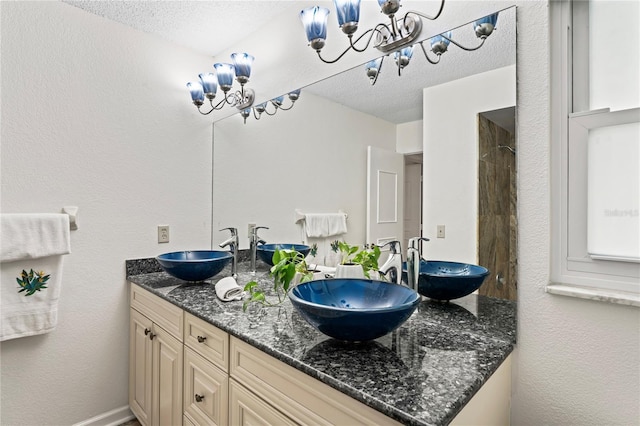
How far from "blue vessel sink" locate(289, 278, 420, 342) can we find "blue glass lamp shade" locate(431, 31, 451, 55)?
88 centimetres

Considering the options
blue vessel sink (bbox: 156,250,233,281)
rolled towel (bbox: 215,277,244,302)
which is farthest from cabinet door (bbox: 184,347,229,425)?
blue vessel sink (bbox: 156,250,233,281)

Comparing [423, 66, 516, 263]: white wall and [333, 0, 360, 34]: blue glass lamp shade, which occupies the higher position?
[333, 0, 360, 34]: blue glass lamp shade

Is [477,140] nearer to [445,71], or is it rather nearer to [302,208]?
[445,71]

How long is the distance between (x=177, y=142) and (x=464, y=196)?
1807 mm

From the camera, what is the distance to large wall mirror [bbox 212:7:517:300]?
43.6 inches

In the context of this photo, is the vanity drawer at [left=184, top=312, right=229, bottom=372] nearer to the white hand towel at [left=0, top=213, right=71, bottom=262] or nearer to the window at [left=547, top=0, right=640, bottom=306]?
the white hand towel at [left=0, top=213, right=71, bottom=262]

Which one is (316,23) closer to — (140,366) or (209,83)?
(209,83)

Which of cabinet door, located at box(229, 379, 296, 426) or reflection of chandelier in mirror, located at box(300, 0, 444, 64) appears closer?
cabinet door, located at box(229, 379, 296, 426)

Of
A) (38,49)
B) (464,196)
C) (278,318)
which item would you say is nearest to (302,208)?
(278,318)

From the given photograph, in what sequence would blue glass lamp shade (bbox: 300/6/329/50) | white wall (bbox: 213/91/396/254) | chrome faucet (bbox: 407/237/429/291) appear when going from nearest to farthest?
1. chrome faucet (bbox: 407/237/429/291)
2. blue glass lamp shade (bbox: 300/6/329/50)
3. white wall (bbox: 213/91/396/254)

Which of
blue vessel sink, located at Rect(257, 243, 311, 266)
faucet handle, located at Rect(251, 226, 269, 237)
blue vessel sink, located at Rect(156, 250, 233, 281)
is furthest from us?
faucet handle, located at Rect(251, 226, 269, 237)

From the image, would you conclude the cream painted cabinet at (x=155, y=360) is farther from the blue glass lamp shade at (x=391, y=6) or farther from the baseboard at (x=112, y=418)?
the blue glass lamp shade at (x=391, y=6)

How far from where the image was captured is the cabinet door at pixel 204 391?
3.91 ft

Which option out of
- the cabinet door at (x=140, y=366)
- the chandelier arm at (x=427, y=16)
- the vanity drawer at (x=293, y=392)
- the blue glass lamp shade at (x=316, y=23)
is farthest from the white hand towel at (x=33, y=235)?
the chandelier arm at (x=427, y=16)
